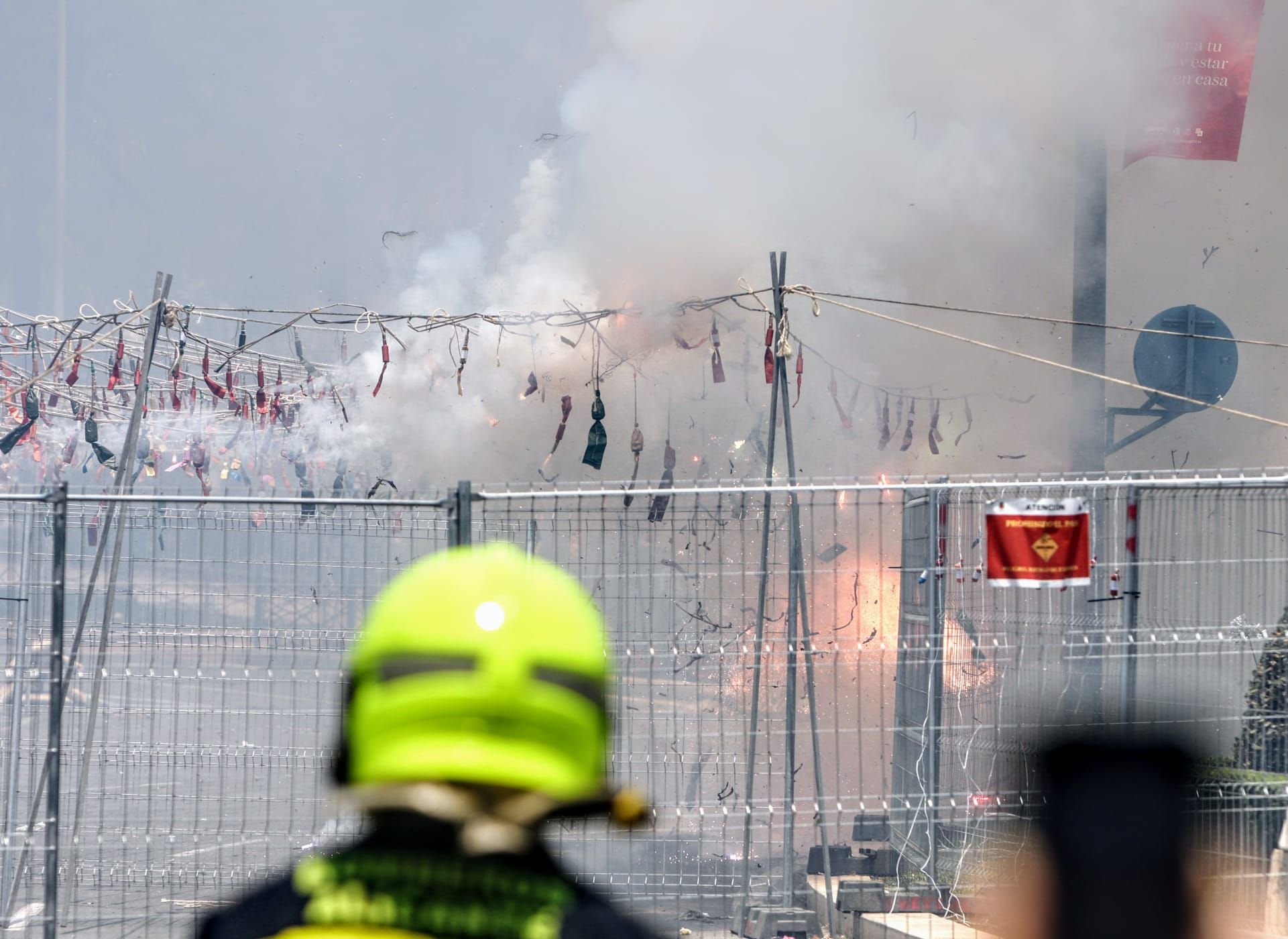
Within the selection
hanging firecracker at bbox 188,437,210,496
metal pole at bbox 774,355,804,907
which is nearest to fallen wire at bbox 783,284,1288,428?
metal pole at bbox 774,355,804,907

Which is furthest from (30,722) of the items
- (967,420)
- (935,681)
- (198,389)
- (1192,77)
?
(1192,77)

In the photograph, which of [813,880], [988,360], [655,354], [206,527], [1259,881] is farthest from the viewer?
A: [988,360]

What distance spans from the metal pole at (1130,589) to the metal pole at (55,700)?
3050 millimetres

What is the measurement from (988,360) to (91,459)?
23.2ft

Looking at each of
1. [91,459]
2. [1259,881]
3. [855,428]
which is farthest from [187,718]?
[855,428]

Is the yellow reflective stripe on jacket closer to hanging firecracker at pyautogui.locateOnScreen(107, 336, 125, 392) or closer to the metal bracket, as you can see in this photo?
hanging firecracker at pyautogui.locateOnScreen(107, 336, 125, 392)

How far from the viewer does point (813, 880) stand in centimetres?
566

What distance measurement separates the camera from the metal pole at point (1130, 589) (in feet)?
12.8

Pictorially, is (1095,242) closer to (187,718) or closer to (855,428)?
(855,428)

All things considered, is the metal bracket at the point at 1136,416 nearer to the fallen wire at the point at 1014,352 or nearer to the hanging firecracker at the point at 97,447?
the fallen wire at the point at 1014,352

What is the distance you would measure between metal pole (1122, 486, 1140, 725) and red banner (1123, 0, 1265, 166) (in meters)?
6.70

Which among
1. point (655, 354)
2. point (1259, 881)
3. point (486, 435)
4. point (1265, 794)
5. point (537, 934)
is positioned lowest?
point (1259, 881)

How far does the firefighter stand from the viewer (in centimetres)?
79

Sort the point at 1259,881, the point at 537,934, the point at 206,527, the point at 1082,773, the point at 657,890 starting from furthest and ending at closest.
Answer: the point at 657,890 < the point at 206,527 < the point at 1259,881 < the point at 1082,773 < the point at 537,934
